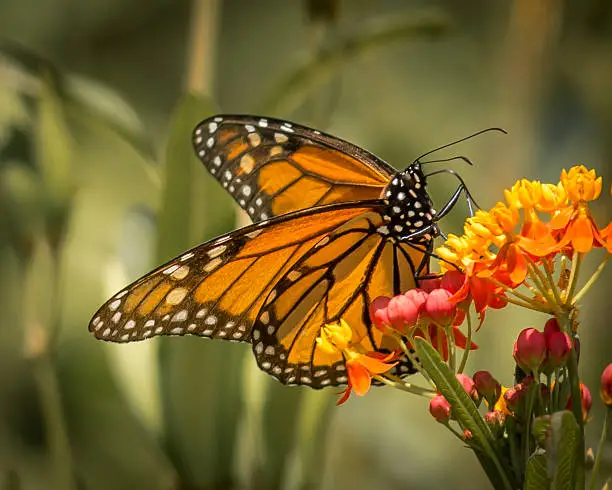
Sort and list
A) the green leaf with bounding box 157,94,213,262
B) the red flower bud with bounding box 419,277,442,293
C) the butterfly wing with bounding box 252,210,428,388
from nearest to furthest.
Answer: the red flower bud with bounding box 419,277,442,293 → the butterfly wing with bounding box 252,210,428,388 → the green leaf with bounding box 157,94,213,262

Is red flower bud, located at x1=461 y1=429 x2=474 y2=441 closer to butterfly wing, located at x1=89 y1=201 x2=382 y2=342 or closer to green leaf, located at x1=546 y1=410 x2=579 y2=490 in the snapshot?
green leaf, located at x1=546 y1=410 x2=579 y2=490

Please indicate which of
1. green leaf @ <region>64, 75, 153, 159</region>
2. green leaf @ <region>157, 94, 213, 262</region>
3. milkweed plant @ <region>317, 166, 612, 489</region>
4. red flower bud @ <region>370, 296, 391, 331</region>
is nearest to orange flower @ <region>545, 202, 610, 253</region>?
milkweed plant @ <region>317, 166, 612, 489</region>

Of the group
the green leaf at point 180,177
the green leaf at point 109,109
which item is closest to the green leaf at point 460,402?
the green leaf at point 180,177

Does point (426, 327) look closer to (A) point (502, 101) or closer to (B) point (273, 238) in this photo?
(B) point (273, 238)

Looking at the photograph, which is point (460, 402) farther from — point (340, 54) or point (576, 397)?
point (340, 54)

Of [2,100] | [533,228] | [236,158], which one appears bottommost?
[533,228]

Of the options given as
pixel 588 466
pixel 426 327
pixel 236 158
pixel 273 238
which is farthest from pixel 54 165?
pixel 588 466

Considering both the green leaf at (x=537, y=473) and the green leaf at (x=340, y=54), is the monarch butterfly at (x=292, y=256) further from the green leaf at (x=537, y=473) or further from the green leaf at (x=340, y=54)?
the green leaf at (x=537, y=473)
